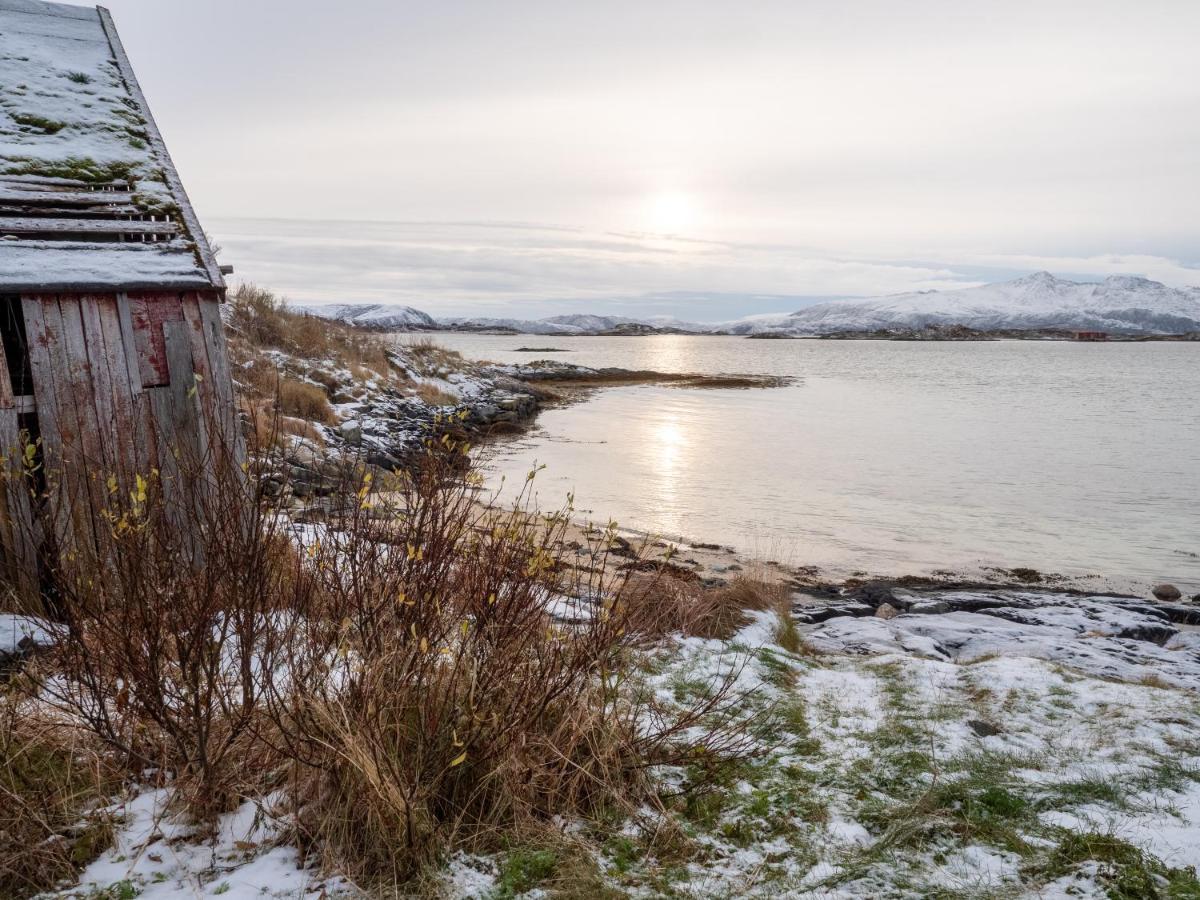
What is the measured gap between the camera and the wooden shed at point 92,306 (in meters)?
5.44

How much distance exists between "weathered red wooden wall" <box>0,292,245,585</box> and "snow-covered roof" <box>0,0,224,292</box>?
0.23 metres

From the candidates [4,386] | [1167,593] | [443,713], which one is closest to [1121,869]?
[443,713]

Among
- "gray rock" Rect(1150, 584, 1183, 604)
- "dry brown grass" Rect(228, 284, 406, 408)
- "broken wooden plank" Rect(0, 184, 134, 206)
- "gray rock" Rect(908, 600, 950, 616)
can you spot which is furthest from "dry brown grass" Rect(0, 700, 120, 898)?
"dry brown grass" Rect(228, 284, 406, 408)

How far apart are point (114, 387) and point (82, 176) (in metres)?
2.14

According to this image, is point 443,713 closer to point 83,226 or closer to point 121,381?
point 121,381

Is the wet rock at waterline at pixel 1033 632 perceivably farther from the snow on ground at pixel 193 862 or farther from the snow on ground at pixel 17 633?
the snow on ground at pixel 17 633

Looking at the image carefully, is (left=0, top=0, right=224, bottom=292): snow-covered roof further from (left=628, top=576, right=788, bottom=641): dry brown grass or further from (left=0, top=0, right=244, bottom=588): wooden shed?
(left=628, top=576, right=788, bottom=641): dry brown grass

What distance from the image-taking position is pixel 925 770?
4.16 m

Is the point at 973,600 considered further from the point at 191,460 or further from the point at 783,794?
the point at 191,460

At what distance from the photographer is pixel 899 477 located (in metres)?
17.4

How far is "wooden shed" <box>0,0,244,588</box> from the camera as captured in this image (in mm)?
5438

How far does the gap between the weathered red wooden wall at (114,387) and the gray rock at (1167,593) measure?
37.4 ft

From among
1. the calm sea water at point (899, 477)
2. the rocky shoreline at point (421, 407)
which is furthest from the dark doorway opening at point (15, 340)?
the calm sea water at point (899, 477)

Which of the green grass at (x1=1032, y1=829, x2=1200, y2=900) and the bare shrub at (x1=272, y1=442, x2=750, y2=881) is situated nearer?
the green grass at (x1=1032, y1=829, x2=1200, y2=900)
